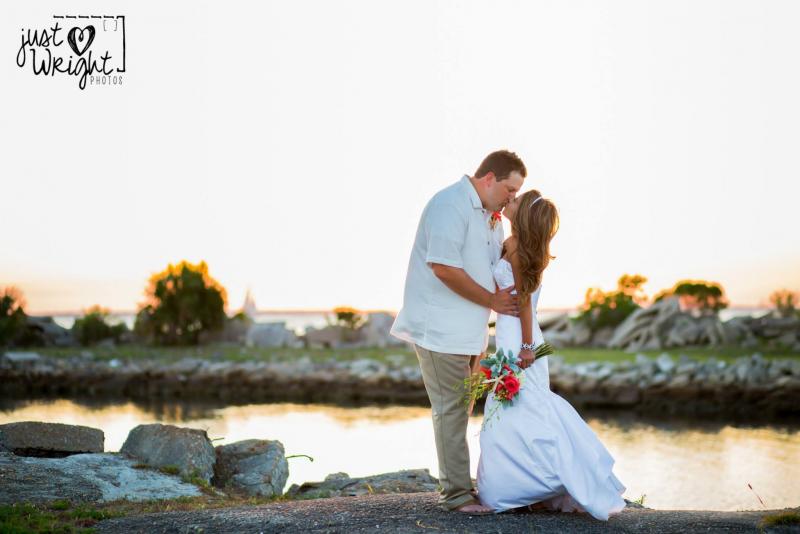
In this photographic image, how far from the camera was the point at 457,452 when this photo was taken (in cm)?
455

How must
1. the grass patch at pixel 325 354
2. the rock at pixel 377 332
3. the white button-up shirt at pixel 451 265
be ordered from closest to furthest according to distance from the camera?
the white button-up shirt at pixel 451 265 < the grass patch at pixel 325 354 < the rock at pixel 377 332

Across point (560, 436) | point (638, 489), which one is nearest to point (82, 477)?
point (560, 436)

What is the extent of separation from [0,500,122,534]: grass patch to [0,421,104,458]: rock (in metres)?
2.01

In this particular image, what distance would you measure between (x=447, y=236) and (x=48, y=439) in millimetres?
4577

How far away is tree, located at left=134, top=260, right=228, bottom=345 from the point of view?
23.2 meters

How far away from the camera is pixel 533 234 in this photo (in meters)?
4.52

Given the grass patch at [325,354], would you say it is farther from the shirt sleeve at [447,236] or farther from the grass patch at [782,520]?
the shirt sleeve at [447,236]

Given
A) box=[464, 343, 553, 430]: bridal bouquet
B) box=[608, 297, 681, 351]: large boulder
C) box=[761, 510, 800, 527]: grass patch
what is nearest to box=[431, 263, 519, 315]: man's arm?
box=[464, 343, 553, 430]: bridal bouquet

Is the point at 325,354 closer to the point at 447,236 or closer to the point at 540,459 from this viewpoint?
the point at 540,459

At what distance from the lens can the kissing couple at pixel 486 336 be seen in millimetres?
4473

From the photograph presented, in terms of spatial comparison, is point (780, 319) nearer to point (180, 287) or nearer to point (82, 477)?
point (180, 287)

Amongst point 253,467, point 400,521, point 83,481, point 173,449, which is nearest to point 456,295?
point 400,521

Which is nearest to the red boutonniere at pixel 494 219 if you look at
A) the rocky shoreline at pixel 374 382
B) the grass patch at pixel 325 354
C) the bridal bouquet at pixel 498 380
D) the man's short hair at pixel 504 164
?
the man's short hair at pixel 504 164

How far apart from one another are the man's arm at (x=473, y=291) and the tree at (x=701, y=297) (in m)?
19.4
